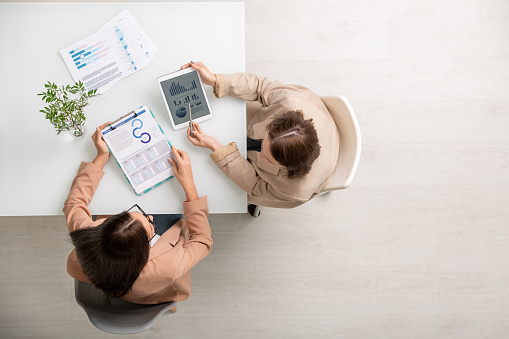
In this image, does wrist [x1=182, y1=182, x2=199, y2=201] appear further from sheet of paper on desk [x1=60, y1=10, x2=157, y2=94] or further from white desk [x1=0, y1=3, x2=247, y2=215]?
sheet of paper on desk [x1=60, y1=10, x2=157, y2=94]

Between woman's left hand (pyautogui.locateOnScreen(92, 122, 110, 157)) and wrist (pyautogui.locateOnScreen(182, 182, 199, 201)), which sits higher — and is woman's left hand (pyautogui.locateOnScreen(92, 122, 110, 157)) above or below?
above

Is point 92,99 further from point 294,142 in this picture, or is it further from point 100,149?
point 294,142

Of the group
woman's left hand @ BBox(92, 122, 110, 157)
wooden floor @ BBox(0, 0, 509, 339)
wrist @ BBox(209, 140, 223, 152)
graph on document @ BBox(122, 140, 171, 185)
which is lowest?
wooden floor @ BBox(0, 0, 509, 339)

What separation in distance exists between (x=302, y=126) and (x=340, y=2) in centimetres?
117

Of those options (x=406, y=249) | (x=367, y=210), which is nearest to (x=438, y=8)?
(x=367, y=210)

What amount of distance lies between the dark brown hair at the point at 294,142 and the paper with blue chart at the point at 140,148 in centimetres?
39

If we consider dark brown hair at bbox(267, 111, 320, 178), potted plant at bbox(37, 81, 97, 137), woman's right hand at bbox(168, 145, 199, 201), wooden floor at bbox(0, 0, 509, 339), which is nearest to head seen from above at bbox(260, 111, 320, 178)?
dark brown hair at bbox(267, 111, 320, 178)

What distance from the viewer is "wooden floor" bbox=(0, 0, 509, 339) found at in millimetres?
2004

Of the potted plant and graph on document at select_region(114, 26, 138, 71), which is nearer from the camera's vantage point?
the potted plant

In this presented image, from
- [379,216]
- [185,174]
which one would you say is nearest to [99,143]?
[185,174]

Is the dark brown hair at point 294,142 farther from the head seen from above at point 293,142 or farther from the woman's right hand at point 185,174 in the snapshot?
the woman's right hand at point 185,174

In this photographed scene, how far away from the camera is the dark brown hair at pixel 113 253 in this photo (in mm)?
1067

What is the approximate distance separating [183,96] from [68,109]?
1.20ft

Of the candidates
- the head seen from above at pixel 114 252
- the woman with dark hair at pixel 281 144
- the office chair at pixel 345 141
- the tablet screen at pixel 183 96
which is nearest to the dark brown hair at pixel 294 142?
the woman with dark hair at pixel 281 144
